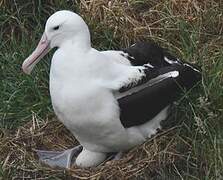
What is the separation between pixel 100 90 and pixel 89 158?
17.3 inches

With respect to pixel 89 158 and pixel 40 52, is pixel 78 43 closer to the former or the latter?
pixel 40 52

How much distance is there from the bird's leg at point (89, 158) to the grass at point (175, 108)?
6cm

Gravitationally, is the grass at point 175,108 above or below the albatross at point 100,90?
below

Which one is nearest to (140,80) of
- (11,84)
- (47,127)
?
(47,127)

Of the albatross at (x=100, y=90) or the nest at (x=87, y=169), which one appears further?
the nest at (x=87, y=169)

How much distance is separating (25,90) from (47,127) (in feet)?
1.13

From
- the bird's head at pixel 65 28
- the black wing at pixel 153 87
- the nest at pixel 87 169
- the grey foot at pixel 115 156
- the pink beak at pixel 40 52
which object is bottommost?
the grey foot at pixel 115 156

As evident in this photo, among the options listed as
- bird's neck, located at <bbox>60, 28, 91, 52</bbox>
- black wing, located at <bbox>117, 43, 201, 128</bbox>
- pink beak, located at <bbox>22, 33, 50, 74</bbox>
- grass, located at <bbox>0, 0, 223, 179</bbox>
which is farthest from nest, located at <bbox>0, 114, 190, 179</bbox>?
bird's neck, located at <bbox>60, 28, 91, 52</bbox>

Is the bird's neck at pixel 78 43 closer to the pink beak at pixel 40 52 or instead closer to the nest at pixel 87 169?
the pink beak at pixel 40 52

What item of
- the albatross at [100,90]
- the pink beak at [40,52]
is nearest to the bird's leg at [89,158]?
the albatross at [100,90]

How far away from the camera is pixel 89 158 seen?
13.7 ft

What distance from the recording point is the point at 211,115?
4086mm

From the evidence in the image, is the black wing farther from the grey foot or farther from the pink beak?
the pink beak

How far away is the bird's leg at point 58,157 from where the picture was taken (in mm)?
4223
